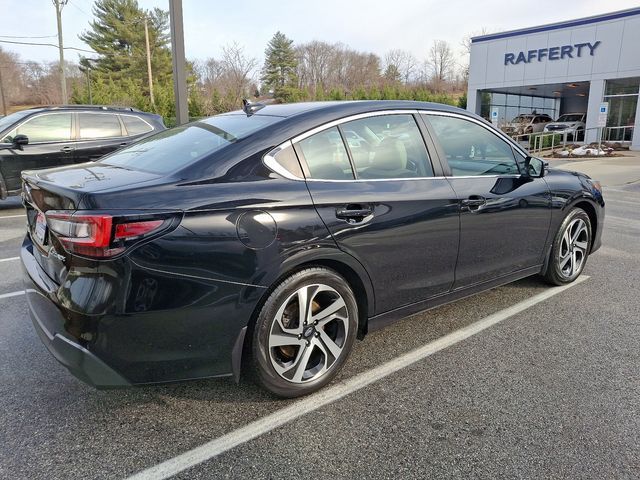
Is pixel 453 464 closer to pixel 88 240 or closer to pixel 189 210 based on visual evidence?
pixel 189 210

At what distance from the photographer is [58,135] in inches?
339

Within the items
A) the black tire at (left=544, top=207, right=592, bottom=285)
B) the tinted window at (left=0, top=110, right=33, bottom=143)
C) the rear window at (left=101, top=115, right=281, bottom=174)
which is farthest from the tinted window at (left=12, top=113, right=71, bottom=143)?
the black tire at (left=544, top=207, right=592, bottom=285)

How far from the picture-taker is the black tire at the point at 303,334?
255 centimetres

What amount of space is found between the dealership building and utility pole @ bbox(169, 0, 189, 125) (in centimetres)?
1959

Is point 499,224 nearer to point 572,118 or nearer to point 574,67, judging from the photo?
point 574,67

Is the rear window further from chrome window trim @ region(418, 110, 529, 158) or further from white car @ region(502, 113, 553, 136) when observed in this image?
white car @ region(502, 113, 553, 136)

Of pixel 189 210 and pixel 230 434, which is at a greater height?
pixel 189 210

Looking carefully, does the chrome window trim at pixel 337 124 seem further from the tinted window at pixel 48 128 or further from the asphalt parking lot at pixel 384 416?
the tinted window at pixel 48 128

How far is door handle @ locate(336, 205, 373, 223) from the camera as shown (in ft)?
9.06

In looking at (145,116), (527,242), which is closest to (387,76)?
(145,116)

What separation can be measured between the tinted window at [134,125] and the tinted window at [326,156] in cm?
743

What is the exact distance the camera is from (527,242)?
3986 millimetres

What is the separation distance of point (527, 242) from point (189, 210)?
285 centimetres

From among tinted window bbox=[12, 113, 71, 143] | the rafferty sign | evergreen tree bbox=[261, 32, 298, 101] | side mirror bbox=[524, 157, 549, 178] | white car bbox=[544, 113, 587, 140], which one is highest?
evergreen tree bbox=[261, 32, 298, 101]
